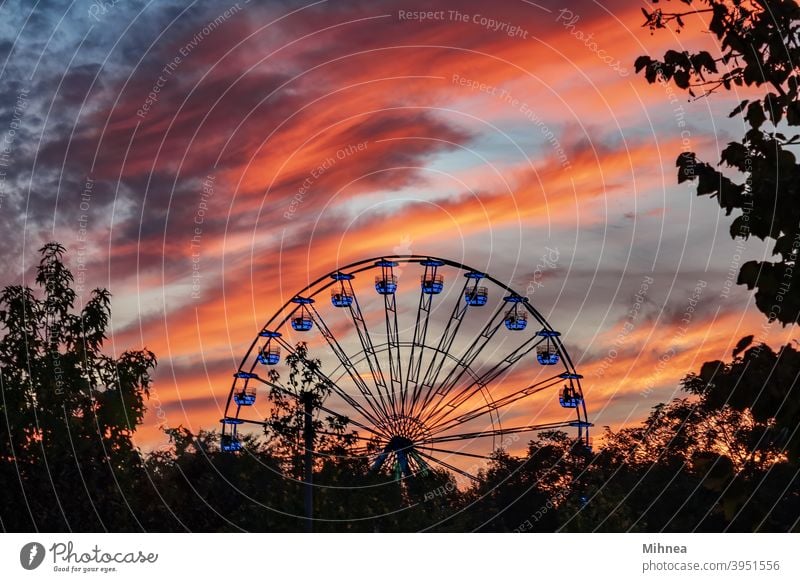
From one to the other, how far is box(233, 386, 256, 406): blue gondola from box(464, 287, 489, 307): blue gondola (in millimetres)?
6901

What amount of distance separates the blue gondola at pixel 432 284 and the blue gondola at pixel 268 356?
463cm

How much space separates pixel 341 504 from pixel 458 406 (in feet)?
18.8

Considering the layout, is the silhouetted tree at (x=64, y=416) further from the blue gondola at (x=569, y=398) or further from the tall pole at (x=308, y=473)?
the blue gondola at (x=569, y=398)

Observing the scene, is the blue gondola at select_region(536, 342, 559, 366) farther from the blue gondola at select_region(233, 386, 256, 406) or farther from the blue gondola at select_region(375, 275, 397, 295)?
the blue gondola at select_region(233, 386, 256, 406)

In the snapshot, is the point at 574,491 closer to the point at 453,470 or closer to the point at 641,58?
the point at 453,470

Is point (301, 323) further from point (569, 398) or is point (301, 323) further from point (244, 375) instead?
point (569, 398)

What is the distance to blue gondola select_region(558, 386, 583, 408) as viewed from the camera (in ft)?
101

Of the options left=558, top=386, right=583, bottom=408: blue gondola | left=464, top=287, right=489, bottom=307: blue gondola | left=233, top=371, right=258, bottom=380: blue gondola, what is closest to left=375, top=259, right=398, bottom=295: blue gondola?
left=464, top=287, right=489, bottom=307: blue gondola

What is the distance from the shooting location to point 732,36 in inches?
371

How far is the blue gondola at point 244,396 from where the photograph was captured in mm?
30750

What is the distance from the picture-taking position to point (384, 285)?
3064 centimetres
